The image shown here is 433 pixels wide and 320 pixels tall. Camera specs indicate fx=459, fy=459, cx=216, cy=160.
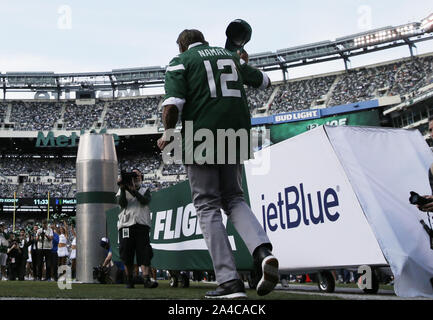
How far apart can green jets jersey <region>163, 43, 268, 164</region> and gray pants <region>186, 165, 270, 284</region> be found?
0.10m

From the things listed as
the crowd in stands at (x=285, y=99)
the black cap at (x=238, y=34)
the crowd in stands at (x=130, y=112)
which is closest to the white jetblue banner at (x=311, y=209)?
the black cap at (x=238, y=34)

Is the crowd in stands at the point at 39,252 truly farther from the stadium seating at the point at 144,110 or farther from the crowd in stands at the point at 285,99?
the crowd in stands at the point at 285,99

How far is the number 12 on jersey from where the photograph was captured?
2969 millimetres

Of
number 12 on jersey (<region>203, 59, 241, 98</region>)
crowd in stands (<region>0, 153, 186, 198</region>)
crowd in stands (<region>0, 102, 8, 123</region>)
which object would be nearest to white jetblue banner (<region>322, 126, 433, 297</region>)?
number 12 on jersey (<region>203, 59, 241, 98</region>)

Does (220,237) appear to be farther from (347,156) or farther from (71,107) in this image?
(71,107)

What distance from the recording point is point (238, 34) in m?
3.60

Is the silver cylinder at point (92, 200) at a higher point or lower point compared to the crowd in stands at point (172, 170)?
lower

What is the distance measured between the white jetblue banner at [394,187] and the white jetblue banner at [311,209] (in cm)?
8

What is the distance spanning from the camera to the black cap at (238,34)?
11.6ft

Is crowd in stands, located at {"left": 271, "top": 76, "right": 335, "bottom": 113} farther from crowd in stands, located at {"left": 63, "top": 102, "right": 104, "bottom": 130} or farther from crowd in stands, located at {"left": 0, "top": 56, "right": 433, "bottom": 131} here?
crowd in stands, located at {"left": 63, "top": 102, "right": 104, "bottom": 130}

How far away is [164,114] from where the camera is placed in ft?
9.59

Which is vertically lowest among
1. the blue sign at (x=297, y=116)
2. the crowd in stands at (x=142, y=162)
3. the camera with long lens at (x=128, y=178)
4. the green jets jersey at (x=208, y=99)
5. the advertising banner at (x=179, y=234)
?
the advertising banner at (x=179, y=234)

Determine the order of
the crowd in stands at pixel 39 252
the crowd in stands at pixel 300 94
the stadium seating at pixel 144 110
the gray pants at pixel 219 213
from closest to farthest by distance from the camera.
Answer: the gray pants at pixel 219 213 → the crowd in stands at pixel 39 252 → the stadium seating at pixel 144 110 → the crowd in stands at pixel 300 94
